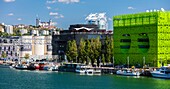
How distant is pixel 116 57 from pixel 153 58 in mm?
12123

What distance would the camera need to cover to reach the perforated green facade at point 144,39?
98062 millimetres

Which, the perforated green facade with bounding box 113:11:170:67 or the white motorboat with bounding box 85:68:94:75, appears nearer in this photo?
the perforated green facade with bounding box 113:11:170:67

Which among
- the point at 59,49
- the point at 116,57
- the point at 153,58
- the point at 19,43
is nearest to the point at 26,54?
the point at 19,43

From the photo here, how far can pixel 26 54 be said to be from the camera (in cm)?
18388

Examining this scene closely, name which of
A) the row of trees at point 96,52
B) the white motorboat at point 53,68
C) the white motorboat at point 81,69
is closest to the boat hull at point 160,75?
the white motorboat at point 81,69

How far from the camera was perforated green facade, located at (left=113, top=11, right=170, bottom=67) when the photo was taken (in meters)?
98.1

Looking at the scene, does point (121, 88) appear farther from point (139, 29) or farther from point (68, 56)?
point (68, 56)

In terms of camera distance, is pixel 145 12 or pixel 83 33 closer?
pixel 145 12

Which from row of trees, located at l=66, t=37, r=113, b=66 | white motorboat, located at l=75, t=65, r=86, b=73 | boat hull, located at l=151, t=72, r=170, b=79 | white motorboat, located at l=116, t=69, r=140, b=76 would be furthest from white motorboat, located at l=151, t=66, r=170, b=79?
row of trees, located at l=66, t=37, r=113, b=66

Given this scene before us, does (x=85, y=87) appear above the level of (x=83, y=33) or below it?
below

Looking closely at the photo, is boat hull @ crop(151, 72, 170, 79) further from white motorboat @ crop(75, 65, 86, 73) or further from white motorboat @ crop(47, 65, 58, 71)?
white motorboat @ crop(47, 65, 58, 71)

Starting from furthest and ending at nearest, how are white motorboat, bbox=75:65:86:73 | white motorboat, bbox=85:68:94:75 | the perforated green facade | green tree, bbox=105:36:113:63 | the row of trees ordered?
the row of trees → green tree, bbox=105:36:113:63 → white motorboat, bbox=75:65:86:73 → white motorboat, bbox=85:68:94:75 → the perforated green facade

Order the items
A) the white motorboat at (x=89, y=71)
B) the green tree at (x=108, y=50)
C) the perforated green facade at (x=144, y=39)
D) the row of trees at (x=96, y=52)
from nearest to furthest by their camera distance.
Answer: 1. the perforated green facade at (x=144, y=39)
2. the white motorboat at (x=89, y=71)
3. the green tree at (x=108, y=50)
4. the row of trees at (x=96, y=52)

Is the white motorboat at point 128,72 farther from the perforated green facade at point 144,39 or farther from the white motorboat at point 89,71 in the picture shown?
the perforated green facade at point 144,39
